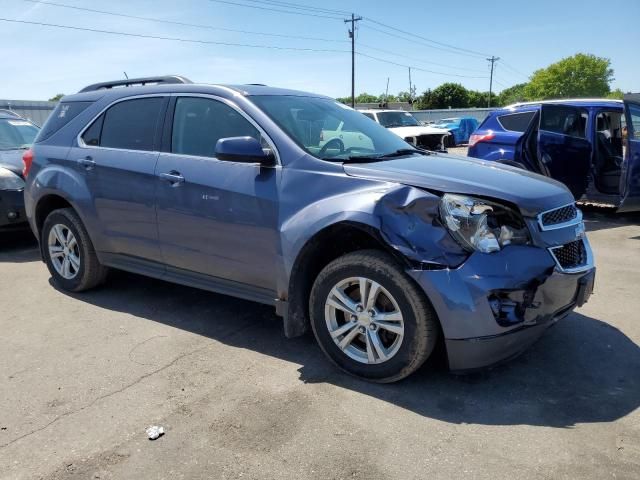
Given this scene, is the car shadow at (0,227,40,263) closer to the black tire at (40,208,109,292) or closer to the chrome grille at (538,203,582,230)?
the black tire at (40,208,109,292)

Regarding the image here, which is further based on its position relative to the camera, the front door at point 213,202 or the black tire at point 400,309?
the front door at point 213,202

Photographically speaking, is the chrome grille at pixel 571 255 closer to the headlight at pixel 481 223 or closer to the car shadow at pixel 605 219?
the headlight at pixel 481 223

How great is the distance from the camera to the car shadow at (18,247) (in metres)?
6.62

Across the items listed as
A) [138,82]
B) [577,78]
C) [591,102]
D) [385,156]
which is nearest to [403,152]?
[385,156]

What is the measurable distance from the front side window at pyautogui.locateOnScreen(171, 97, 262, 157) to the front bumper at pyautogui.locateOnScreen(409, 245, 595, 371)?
5.69 feet

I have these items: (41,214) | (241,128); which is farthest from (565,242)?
(41,214)

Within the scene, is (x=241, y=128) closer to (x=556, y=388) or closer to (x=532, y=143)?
A: (x=556, y=388)

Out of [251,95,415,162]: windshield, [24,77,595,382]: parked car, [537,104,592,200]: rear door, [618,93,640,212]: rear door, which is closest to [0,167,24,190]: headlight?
[24,77,595,382]: parked car

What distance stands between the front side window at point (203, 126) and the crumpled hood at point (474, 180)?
3.24 ft

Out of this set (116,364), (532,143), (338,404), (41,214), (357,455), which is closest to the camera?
(357,455)

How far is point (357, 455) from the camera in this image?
2.56 metres

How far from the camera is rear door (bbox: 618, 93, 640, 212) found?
721 cm

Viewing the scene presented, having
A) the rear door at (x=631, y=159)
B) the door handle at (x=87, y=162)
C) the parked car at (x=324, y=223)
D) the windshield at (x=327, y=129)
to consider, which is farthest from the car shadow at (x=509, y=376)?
the rear door at (x=631, y=159)

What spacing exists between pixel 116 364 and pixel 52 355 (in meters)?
0.56
